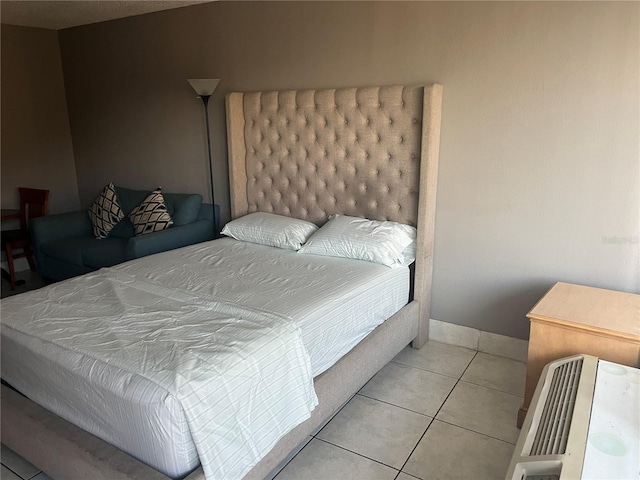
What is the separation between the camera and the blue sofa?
3576mm

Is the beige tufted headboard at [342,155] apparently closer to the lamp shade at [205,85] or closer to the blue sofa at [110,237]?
the lamp shade at [205,85]

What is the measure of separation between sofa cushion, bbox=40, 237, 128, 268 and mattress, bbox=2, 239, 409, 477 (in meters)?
0.86

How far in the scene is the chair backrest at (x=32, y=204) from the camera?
14.6ft

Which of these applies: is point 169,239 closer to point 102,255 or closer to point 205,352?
point 102,255

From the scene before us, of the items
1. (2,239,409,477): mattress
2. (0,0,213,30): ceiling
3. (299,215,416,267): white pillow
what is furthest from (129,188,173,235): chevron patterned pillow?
(0,0,213,30): ceiling

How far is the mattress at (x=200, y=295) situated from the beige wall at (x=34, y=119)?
2646 mm

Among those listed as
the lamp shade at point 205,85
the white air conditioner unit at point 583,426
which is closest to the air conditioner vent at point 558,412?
the white air conditioner unit at point 583,426

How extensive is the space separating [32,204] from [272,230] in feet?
9.20

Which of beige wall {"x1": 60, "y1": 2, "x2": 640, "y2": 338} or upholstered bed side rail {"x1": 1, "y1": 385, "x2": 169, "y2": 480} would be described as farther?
beige wall {"x1": 60, "y1": 2, "x2": 640, "y2": 338}

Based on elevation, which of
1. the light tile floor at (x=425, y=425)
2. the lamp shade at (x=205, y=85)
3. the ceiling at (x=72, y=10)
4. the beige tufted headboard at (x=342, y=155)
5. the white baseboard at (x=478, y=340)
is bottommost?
the light tile floor at (x=425, y=425)

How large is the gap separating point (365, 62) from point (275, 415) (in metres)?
2.26

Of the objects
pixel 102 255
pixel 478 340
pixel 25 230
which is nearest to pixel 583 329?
pixel 478 340

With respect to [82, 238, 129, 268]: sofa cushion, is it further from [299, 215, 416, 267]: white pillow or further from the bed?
[299, 215, 416, 267]: white pillow

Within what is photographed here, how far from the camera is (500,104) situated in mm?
2625
